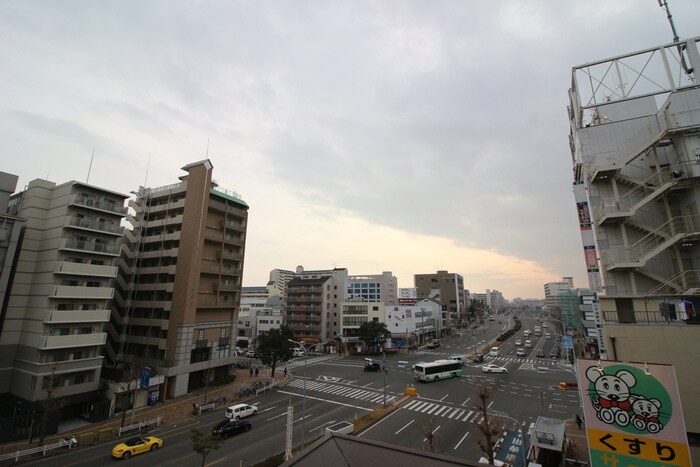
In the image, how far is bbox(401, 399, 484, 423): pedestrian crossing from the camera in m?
32.6

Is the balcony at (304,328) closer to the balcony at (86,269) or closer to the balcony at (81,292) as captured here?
the balcony at (81,292)

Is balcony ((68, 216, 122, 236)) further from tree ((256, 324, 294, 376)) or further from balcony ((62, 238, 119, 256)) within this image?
tree ((256, 324, 294, 376))

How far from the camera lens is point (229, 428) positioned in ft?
96.7

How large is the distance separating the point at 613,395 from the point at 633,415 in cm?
69

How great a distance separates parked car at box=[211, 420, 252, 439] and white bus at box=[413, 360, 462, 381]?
2869 cm

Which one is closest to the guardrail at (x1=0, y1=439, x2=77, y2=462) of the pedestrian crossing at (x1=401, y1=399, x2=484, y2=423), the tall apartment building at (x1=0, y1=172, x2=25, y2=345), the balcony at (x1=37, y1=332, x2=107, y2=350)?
the balcony at (x1=37, y1=332, x2=107, y2=350)

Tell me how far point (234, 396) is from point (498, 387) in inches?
1437

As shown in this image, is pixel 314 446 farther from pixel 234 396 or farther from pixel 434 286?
pixel 434 286

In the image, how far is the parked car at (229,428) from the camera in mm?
29000

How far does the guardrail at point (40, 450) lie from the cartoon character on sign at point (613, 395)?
126 feet

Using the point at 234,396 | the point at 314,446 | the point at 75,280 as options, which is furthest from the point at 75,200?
the point at 314,446

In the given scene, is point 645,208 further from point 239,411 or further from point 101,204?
point 101,204

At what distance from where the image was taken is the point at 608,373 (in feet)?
35.4

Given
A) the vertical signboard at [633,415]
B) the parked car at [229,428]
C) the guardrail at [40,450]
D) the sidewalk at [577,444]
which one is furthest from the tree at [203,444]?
the sidewalk at [577,444]
